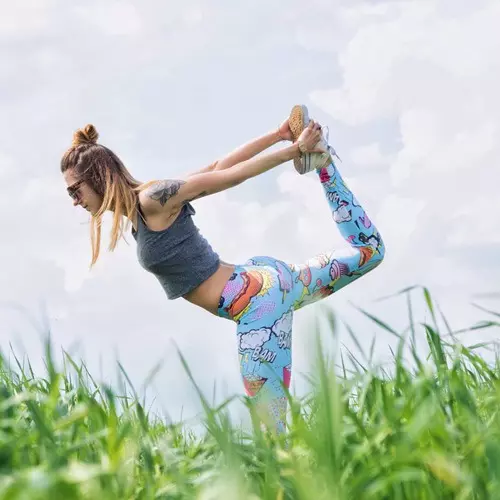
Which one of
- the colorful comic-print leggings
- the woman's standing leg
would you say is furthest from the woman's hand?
the woman's standing leg

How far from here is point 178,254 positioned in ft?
16.8

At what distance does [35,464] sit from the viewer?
237 centimetres

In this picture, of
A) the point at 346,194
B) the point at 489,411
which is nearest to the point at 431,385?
the point at 489,411

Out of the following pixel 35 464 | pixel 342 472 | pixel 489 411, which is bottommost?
pixel 489 411

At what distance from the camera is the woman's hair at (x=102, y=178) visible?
5.16 metres

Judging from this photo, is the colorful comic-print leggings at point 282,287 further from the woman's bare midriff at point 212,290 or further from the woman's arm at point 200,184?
the woman's arm at point 200,184

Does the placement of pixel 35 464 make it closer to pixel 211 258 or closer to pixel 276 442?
pixel 276 442

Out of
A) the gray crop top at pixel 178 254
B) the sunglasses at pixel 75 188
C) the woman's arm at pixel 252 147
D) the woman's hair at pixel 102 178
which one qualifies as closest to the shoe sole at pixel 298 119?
the woman's arm at pixel 252 147

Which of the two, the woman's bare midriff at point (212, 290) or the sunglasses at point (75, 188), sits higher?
the sunglasses at point (75, 188)

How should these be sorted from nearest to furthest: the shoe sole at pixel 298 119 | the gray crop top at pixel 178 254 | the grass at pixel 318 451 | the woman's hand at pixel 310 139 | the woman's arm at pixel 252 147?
the grass at pixel 318 451 < the gray crop top at pixel 178 254 < the woman's hand at pixel 310 139 < the shoe sole at pixel 298 119 < the woman's arm at pixel 252 147

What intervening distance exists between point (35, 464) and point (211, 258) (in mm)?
2909

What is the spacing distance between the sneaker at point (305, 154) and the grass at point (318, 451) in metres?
2.94

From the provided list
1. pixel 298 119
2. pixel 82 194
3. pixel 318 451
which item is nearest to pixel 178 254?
pixel 82 194

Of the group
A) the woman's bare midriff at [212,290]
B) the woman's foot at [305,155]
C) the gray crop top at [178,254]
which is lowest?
the woman's bare midriff at [212,290]
